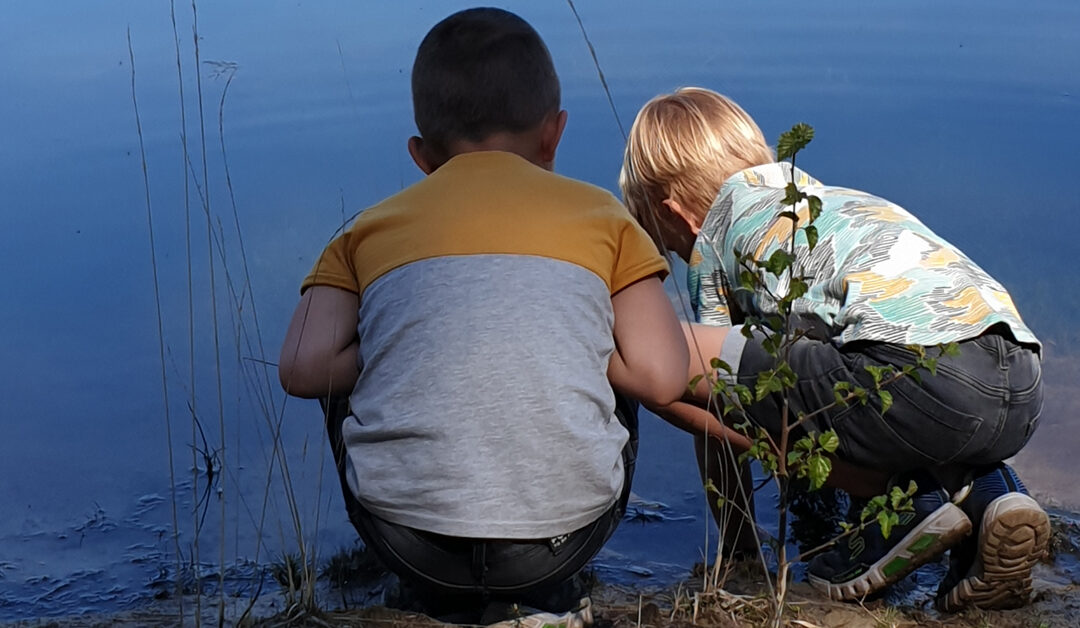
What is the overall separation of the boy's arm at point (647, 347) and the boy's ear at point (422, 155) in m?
0.41

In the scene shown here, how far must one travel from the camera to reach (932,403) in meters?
2.14

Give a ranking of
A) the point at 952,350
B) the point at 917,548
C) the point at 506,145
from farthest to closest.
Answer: the point at 917,548 → the point at 506,145 → the point at 952,350

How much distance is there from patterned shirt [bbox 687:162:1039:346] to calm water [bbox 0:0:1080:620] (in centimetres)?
63

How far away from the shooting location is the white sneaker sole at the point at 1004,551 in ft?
7.02

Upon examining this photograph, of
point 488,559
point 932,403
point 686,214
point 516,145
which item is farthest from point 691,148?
point 488,559

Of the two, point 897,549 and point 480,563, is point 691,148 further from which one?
point 480,563

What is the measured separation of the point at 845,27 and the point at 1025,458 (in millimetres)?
3575

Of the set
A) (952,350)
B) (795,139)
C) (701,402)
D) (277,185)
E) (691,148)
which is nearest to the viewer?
(795,139)

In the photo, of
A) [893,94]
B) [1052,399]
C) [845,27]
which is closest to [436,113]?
[1052,399]

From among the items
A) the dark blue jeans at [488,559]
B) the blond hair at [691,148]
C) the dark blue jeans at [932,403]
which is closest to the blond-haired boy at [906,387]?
the dark blue jeans at [932,403]

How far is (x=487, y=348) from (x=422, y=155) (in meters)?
0.48

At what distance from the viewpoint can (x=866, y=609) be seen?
214 cm

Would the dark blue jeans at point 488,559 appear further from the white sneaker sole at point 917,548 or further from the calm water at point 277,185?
the white sneaker sole at point 917,548

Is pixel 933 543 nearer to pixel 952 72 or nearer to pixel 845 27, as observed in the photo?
pixel 952 72
